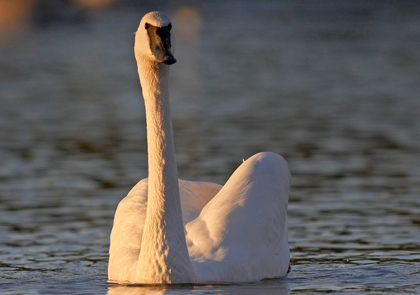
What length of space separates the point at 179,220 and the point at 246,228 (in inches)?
30.1

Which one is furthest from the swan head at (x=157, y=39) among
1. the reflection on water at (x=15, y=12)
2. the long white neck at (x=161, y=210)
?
the reflection on water at (x=15, y=12)

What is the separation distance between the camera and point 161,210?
8.94 meters

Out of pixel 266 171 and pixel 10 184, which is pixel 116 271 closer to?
pixel 266 171

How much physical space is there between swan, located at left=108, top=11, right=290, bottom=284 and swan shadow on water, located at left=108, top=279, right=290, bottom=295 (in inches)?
2.0

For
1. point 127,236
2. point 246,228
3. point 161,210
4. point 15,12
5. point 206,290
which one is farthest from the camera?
point 15,12

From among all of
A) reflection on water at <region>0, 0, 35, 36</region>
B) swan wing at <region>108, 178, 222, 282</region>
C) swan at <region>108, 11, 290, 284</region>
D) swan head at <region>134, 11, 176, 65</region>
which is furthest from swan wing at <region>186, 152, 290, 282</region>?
reflection on water at <region>0, 0, 35, 36</region>

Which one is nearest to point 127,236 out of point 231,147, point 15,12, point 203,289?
point 203,289

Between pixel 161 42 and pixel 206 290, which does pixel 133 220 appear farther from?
pixel 161 42

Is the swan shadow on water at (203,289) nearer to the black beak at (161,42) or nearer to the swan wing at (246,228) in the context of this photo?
the swan wing at (246,228)

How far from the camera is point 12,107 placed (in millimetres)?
23969

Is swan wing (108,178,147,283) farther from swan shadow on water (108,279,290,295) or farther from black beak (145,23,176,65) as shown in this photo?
black beak (145,23,176,65)

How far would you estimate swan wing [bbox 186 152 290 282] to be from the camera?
9094 millimetres

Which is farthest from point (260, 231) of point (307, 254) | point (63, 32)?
point (63, 32)

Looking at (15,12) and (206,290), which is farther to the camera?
(15,12)
